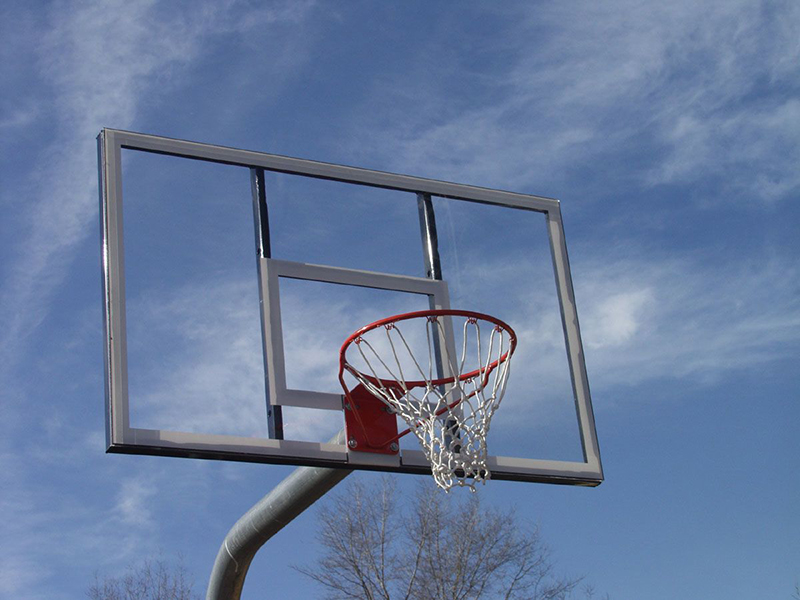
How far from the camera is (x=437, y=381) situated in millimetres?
6324

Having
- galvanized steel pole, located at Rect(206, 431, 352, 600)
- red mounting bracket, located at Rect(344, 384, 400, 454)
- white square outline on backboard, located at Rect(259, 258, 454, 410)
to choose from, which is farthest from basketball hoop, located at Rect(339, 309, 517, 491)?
galvanized steel pole, located at Rect(206, 431, 352, 600)

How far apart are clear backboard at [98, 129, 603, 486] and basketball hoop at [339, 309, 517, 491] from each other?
0.10m

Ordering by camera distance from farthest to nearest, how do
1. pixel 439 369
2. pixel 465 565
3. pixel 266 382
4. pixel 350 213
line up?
pixel 465 565 < pixel 350 213 < pixel 439 369 < pixel 266 382

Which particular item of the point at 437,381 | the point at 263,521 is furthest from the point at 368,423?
the point at 263,521

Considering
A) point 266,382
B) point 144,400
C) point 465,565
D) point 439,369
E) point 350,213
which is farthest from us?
point 465,565

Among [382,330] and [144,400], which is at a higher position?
[382,330]

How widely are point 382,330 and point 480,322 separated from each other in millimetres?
639

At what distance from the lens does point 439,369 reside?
21.0 ft

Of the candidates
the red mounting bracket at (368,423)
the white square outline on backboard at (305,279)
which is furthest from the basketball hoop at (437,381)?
the white square outline on backboard at (305,279)

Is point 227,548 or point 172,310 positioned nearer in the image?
point 172,310

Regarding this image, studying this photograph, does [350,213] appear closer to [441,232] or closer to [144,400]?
[441,232]

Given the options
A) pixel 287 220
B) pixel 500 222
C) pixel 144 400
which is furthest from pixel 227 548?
pixel 500 222

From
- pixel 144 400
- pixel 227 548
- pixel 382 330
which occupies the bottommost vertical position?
pixel 227 548

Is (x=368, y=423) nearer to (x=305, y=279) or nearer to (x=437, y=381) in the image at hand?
(x=437, y=381)
